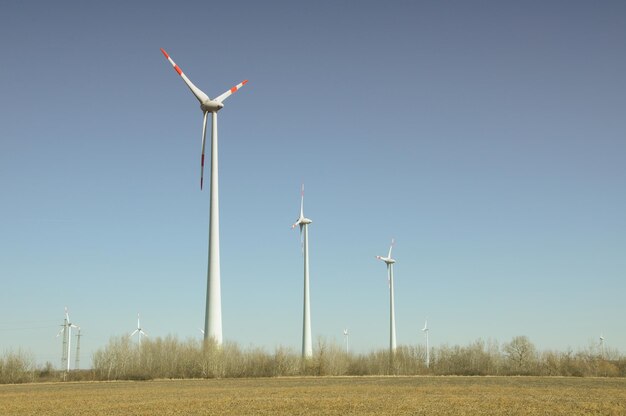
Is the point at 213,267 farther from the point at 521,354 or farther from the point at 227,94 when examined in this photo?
the point at 521,354

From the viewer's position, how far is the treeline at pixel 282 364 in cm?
9169

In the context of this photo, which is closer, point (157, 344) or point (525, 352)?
point (157, 344)

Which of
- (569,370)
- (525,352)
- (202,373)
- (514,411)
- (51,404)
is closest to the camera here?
(514,411)

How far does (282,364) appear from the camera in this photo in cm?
9788

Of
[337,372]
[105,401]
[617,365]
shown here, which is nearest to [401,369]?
[337,372]

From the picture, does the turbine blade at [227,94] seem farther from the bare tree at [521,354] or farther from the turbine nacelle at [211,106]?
the bare tree at [521,354]

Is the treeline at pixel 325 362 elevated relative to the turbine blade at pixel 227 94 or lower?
lower

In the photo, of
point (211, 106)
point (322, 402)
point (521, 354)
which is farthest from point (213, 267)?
point (521, 354)

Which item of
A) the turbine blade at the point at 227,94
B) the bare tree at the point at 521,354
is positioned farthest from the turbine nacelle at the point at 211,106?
the bare tree at the point at 521,354

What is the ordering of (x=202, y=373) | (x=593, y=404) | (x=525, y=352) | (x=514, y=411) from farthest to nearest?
(x=525, y=352) → (x=202, y=373) → (x=593, y=404) → (x=514, y=411)

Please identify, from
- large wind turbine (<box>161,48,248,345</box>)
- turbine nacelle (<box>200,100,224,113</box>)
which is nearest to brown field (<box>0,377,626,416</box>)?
large wind turbine (<box>161,48,248,345</box>)

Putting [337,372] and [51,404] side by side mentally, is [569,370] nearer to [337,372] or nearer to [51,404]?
[337,372]

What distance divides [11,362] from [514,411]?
72.8m

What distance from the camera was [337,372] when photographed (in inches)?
4011
